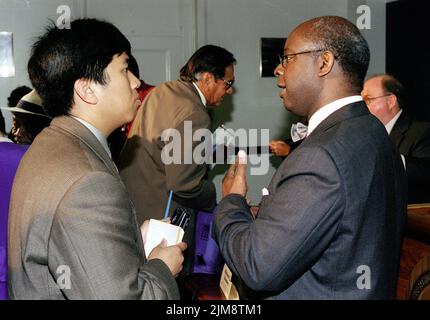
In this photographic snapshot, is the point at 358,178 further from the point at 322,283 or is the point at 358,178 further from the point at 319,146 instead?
the point at 322,283

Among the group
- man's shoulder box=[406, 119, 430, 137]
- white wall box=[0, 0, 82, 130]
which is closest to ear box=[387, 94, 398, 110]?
man's shoulder box=[406, 119, 430, 137]

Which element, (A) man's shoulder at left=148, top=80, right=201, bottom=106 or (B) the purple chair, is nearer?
(B) the purple chair

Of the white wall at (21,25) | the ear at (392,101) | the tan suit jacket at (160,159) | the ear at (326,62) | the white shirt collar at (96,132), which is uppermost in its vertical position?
the white wall at (21,25)

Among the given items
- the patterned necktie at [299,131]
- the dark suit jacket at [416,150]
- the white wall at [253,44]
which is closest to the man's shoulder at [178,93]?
the patterned necktie at [299,131]

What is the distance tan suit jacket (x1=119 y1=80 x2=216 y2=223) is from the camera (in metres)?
2.80

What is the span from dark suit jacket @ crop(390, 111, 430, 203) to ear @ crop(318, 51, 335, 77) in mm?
1624

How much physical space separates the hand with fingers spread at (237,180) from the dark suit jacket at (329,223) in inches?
6.7

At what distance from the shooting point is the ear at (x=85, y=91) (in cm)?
128

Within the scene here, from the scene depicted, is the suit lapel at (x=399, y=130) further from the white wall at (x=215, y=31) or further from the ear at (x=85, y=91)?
the ear at (x=85, y=91)

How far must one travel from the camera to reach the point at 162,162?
2830mm

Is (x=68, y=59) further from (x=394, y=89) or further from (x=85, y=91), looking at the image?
(x=394, y=89)

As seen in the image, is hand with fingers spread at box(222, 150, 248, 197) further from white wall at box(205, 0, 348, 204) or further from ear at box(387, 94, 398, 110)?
white wall at box(205, 0, 348, 204)

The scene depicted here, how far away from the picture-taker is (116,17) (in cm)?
468

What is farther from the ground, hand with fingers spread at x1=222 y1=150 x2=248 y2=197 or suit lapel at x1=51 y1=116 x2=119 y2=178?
suit lapel at x1=51 y1=116 x2=119 y2=178
